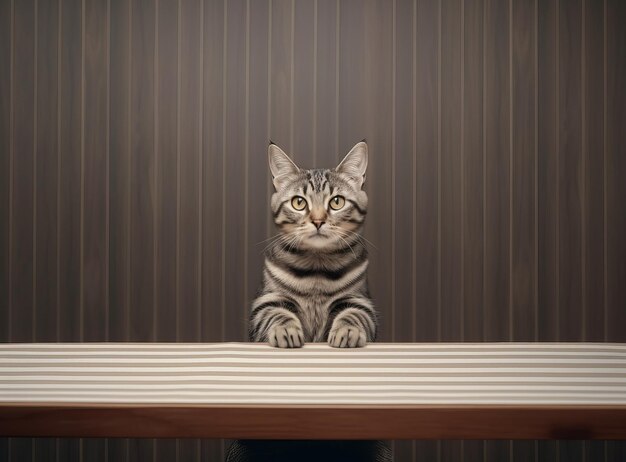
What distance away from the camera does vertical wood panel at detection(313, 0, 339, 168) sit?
4.99 ft

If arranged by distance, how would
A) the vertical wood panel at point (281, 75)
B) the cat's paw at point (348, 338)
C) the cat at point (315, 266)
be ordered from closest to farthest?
the cat's paw at point (348, 338) < the cat at point (315, 266) < the vertical wood panel at point (281, 75)

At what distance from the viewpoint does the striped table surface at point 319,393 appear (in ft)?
2.12

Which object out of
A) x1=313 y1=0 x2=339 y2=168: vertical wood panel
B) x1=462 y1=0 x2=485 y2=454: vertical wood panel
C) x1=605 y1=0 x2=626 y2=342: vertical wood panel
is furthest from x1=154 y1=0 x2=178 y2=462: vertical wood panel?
x1=605 y1=0 x2=626 y2=342: vertical wood panel

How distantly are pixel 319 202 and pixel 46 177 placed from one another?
40.6 inches

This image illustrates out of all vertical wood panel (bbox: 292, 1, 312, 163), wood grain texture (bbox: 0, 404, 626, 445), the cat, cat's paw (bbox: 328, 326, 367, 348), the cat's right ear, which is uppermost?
vertical wood panel (bbox: 292, 1, 312, 163)

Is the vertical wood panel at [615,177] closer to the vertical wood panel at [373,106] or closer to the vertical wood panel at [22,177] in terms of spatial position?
the vertical wood panel at [373,106]

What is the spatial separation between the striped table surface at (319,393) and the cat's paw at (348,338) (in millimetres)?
79

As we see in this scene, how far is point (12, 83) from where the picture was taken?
5.10 ft

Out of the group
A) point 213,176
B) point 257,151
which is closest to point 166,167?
point 213,176

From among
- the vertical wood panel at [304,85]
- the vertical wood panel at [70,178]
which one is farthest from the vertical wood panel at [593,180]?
the vertical wood panel at [70,178]

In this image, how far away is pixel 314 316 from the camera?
121 cm

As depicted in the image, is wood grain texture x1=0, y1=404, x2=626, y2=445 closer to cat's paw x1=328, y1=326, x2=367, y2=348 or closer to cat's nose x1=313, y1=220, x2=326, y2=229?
cat's paw x1=328, y1=326, x2=367, y2=348

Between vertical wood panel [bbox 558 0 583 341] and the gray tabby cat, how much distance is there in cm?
76

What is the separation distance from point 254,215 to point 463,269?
76 cm
